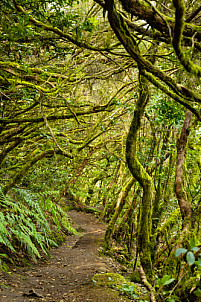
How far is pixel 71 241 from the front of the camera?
9305 mm

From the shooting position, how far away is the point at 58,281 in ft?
16.0

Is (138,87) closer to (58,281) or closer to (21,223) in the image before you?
(21,223)

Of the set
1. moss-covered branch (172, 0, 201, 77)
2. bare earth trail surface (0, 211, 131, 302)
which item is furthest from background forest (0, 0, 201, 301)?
bare earth trail surface (0, 211, 131, 302)

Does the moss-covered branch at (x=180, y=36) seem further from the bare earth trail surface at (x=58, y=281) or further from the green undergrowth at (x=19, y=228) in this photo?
the green undergrowth at (x=19, y=228)

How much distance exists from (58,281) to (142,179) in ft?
8.53

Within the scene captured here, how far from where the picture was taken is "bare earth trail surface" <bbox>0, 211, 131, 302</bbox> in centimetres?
378

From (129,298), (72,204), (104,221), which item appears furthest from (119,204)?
(72,204)

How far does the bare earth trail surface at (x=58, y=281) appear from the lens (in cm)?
378

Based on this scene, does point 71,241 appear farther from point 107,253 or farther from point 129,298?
point 129,298

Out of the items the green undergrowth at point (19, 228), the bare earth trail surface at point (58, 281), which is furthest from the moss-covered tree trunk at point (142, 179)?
the green undergrowth at point (19, 228)

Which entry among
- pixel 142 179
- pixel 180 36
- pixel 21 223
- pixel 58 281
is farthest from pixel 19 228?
pixel 180 36

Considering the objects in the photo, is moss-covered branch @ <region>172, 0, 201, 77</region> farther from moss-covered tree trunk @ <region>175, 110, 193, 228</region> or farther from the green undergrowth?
the green undergrowth

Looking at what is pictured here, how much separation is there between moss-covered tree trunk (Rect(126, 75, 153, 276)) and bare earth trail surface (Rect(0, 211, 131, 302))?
104 cm

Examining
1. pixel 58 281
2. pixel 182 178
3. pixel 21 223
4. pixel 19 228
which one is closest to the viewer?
pixel 182 178
